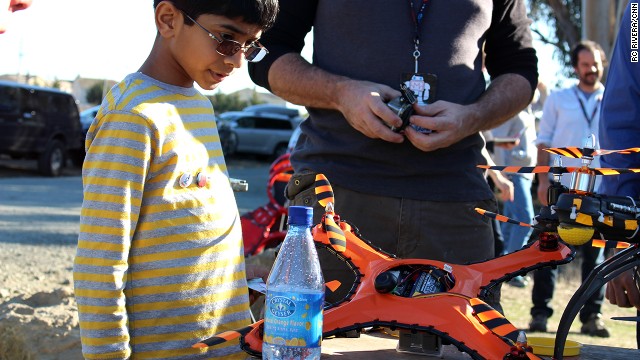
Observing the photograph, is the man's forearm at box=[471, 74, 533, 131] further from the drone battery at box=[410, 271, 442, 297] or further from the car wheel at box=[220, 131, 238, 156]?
the car wheel at box=[220, 131, 238, 156]

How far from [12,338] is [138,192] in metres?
3.08

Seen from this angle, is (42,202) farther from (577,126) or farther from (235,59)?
(235,59)

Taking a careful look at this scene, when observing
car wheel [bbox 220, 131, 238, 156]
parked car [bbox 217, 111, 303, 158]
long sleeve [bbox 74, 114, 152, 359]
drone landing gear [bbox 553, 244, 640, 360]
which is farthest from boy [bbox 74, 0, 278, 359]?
parked car [bbox 217, 111, 303, 158]

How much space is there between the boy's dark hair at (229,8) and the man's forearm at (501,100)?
2.54 ft

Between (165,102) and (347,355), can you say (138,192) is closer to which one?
(165,102)

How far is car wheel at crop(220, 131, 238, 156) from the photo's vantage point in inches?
1212

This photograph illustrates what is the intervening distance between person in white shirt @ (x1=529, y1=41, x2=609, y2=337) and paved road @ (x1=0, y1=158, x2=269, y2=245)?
6.73m

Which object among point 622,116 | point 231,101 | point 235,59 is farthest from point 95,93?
point 235,59

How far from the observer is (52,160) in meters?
22.1

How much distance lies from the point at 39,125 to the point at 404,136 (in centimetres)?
1986

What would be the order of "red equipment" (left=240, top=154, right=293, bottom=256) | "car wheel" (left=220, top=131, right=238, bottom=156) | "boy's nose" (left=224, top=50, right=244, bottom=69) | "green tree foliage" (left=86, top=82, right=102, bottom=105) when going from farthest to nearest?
1. "green tree foliage" (left=86, top=82, right=102, bottom=105)
2. "car wheel" (left=220, top=131, right=238, bottom=156)
3. "red equipment" (left=240, top=154, right=293, bottom=256)
4. "boy's nose" (left=224, top=50, right=244, bottom=69)

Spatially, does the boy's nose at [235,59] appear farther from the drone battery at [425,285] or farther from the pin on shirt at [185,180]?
the drone battery at [425,285]

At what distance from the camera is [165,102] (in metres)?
2.25

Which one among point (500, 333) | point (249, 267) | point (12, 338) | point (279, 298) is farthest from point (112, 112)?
point (12, 338)
